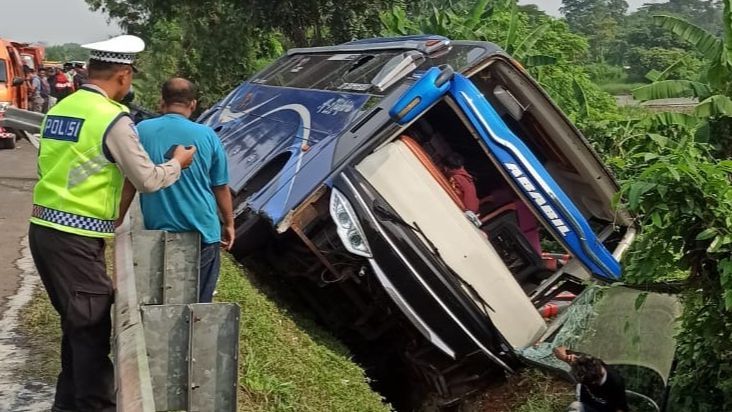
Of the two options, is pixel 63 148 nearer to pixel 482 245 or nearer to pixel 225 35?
pixel 482 245

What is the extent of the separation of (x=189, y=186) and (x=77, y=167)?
4.37 ft

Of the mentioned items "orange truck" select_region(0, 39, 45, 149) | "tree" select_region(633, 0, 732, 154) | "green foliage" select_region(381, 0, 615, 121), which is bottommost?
"green foliage" select_region(381, 0, 615, 121)

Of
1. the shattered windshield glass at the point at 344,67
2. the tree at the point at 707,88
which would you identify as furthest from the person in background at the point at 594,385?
the shattered windshield glass at the point at 344,67

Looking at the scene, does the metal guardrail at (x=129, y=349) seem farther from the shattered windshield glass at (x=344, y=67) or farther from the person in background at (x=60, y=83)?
the person in background at (x=60, y=83)

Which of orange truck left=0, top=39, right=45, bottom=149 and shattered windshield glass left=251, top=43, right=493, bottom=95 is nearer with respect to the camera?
shattered windshield glass left=251, top=43, right=493, bottom=95

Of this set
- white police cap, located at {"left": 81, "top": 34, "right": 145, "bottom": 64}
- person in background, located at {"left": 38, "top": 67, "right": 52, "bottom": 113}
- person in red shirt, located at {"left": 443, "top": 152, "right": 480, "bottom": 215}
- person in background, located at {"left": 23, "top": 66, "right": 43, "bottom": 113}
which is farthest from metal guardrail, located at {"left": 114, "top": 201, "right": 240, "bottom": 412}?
person in background, located at {"left": 38, "top": 67, "right": 52, "bottom": 113}

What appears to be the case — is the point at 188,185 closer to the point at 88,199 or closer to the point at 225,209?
the point at 225,209

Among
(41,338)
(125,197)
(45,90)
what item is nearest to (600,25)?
(45,90)

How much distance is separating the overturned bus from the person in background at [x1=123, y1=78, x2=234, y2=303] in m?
0.88

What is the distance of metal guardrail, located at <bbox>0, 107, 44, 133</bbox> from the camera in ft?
A: 16.5

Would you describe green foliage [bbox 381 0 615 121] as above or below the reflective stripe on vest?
below

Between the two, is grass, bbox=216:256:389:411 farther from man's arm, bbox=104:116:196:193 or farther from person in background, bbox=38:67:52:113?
person in background, bbox=38:67:52:113

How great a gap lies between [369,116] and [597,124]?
576 cm

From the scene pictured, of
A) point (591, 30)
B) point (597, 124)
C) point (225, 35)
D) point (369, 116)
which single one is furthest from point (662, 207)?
point (591, 30)
